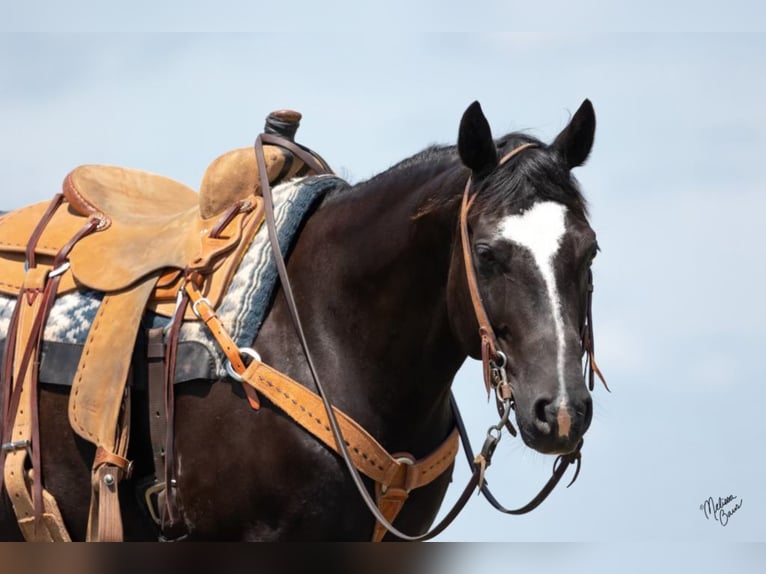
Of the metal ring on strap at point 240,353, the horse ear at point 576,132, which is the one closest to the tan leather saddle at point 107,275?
the metal ring on strap at point 240,353

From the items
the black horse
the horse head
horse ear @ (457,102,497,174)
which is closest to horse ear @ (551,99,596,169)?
the black horse

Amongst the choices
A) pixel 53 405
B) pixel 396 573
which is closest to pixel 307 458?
pixel 396 573

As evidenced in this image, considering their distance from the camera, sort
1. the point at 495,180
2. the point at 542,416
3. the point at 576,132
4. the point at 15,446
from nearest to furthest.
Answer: the point at 542,416 < the point at 495,180 < the point at 576,132 < the point at 15,446

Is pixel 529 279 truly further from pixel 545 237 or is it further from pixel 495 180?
pixel 495 180

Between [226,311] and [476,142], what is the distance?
1.26 metres

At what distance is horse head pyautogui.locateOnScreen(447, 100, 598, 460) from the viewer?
477 cm

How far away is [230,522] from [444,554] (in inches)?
34.6

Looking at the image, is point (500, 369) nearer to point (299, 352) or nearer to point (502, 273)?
point (502, 273)

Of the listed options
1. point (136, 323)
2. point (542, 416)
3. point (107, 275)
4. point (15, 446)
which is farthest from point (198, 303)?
point (542, 416)

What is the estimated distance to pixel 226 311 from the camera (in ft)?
18.2

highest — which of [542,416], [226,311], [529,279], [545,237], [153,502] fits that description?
[545,237]

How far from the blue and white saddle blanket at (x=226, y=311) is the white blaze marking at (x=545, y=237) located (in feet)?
3.73

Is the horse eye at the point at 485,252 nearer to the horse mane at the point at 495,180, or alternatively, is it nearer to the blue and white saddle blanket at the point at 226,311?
the horse mane at the point at 495,180

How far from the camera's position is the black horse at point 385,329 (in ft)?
16.4
